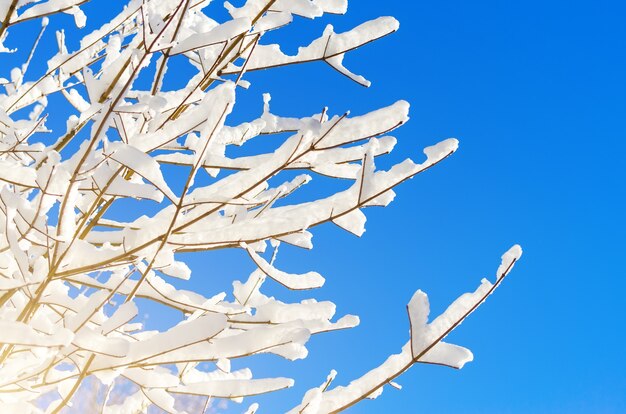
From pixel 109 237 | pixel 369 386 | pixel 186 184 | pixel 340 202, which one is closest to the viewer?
pixel 186 184

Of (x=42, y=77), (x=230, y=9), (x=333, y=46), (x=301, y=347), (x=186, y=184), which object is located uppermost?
(x=42, y=77)

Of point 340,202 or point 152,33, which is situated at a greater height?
point 152,33

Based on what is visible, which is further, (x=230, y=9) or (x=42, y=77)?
(x=42, y=77)

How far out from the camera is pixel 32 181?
1388mm

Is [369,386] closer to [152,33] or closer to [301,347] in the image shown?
[301,347]

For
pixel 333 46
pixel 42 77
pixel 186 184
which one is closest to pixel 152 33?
pixel 186 184

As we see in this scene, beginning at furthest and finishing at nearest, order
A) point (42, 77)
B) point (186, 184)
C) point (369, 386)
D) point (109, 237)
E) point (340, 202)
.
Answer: point (42, 77) → point (109, 237) → point (369, 386) → point (340, 202) → point (186, 184)

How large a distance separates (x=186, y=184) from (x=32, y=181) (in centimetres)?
50

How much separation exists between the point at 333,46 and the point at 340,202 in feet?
1.45

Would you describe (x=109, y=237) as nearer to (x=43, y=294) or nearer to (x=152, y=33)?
(x=43, y=294)

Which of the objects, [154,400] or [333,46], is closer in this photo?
[333,46]

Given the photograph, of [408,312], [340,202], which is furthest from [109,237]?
[408,312]

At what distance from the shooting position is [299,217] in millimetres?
1271

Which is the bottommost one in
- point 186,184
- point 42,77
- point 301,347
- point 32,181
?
point 301,347
